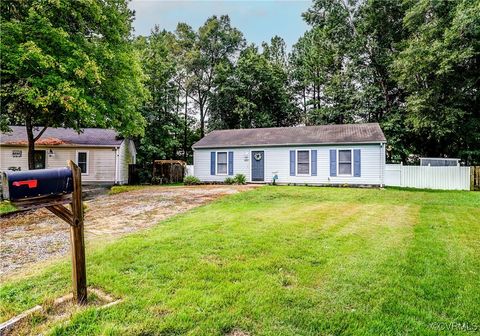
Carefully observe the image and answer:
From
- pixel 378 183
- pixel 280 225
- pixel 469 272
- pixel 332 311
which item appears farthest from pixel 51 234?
pixel 378 183

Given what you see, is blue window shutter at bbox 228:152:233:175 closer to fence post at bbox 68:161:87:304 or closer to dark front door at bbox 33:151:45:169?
dark front door at bbox 33:151:45:169

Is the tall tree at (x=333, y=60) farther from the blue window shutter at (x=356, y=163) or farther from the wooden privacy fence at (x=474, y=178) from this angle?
the wooden privacy fence at (x=474, y=178)

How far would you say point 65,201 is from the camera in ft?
9.18

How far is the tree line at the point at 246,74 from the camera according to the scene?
981cm

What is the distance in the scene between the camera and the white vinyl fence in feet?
47.4

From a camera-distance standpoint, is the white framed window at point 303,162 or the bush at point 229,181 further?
the bush at point 229,181

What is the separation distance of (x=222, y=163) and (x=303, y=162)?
4.78 metres

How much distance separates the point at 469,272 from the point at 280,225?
10.6ft

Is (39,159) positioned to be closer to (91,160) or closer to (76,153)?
(76,153)

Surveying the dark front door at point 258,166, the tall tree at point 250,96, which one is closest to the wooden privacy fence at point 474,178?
the dark front door at point 258,166

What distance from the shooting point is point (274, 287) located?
10.8 ft

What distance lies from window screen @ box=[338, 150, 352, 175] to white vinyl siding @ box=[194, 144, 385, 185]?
0.21 meters

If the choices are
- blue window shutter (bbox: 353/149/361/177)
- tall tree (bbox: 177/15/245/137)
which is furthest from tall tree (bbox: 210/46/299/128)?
blue window shutter (bbox: 353/149/361/177)

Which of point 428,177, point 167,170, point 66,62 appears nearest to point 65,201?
point 66,62
